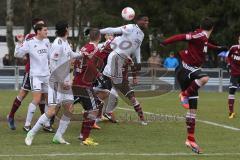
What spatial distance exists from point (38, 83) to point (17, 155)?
10.2ft

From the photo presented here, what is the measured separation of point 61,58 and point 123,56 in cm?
401

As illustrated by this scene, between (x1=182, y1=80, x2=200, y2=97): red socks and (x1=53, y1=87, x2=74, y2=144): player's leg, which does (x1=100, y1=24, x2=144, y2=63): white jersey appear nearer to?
(x1=53, y1=87, x2=74, y2=144): player's leg

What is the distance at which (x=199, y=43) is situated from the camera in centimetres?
1238

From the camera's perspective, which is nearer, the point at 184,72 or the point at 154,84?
the point at 184,72

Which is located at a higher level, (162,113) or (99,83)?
(99,83)

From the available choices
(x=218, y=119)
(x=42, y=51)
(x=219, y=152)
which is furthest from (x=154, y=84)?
(x=219, y=152)

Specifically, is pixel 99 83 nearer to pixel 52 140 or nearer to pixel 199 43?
pixel 52 140

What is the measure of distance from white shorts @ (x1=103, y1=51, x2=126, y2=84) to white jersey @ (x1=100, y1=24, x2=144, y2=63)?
11 cm

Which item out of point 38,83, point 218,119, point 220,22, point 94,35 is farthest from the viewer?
point 220,22

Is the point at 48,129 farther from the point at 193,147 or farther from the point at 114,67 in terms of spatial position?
the point at 193,147

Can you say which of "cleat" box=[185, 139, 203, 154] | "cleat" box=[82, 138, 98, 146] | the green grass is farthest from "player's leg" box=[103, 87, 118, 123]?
"cleat" box=[185, 139, 203, 154]

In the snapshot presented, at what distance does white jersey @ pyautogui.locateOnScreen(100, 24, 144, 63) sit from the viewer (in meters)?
16.0

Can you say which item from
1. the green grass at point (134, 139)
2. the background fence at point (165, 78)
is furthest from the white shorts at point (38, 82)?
the background fence at point (165, 78)

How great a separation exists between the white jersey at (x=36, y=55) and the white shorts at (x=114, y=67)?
2.58 meters
